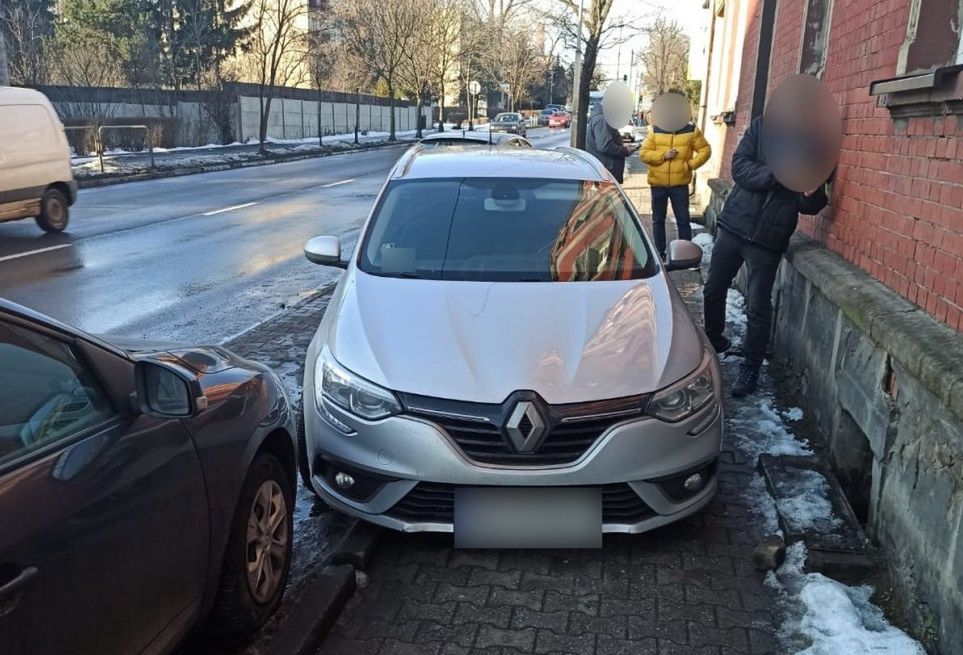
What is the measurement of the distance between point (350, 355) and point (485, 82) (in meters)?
77.2

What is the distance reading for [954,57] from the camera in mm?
3848

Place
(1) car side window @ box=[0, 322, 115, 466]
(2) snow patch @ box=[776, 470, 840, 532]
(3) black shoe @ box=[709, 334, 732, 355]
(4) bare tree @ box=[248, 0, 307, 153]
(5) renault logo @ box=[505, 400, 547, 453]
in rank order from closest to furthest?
1. (1) car side window @ box=[0, 322, 115, 466]
2. (5) renault logo @ box=[505, 400, 547, 453]
3. (2) snow patch @ box=[776, 470, 840, 532]
4. (3) black shoe @ box=[709, 334, 732, 355]
5. (4) bare tree @ box=[248, 0, 307, 153]

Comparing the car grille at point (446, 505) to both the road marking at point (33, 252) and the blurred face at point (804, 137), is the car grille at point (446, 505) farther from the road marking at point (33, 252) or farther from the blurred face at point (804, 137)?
the road marking at point (33, 252)

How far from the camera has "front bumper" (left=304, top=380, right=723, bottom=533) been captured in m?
3.25

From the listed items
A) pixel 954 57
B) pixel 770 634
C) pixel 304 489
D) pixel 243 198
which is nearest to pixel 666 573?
pixel 770 634

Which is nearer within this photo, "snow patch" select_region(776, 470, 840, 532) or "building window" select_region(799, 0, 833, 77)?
"snow patch" select_region(776, 470, 840, 532)

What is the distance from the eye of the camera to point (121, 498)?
6.98ft

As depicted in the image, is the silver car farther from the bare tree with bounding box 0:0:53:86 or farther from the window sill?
the bare tree with bounding box 0:0:53:86

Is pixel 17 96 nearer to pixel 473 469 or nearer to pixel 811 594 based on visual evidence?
pixel 473 469

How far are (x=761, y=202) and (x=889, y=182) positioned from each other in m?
1.27

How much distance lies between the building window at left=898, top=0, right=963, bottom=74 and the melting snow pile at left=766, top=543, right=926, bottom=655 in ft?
8.05

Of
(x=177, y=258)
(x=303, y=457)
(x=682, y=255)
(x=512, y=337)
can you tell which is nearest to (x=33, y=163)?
(x=177, y=258)

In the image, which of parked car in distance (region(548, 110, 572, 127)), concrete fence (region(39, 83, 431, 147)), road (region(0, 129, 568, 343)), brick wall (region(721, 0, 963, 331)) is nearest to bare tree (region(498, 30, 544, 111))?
parked car in distance (region(548, 110, 572, 127))

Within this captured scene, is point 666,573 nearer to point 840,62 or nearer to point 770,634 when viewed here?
point 770,634
